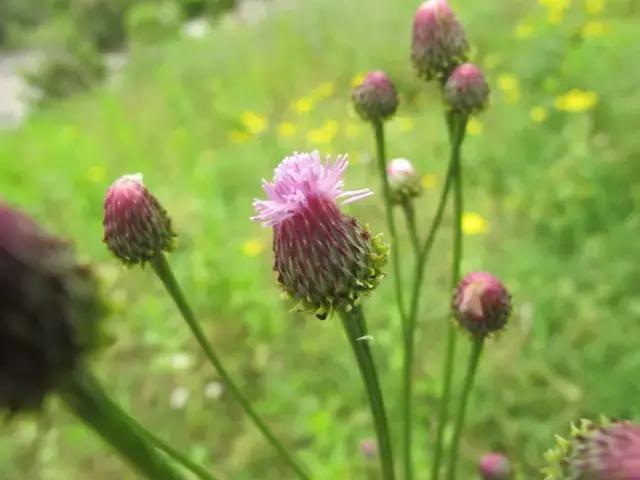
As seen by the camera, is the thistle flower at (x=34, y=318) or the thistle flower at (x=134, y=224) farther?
the thistle flower at (x=134, y=224)

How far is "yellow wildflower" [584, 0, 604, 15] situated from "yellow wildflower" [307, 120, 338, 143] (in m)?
0.73

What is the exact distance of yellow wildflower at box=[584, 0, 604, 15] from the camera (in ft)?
7.40

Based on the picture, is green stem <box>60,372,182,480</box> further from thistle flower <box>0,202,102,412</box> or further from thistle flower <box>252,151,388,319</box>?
thistle flower <box>252,151,388,319</box>

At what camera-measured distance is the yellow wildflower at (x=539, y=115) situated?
1.83 metres

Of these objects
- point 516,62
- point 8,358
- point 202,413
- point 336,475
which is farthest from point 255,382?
point 8,358

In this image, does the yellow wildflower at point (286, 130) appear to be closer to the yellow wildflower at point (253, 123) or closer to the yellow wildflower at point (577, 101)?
the yellow wildflower at point (253, 123)

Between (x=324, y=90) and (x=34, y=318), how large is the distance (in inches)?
85.2

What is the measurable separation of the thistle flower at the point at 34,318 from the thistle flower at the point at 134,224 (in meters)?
0.23

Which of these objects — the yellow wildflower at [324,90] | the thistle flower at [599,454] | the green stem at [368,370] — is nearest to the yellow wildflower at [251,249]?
the yellow wildflower at [324,90]

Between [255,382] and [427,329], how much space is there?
0.31m

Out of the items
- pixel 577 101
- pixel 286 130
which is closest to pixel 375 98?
pixel 577 101

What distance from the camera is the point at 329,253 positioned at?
46 cm

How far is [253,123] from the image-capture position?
2316 millimetres

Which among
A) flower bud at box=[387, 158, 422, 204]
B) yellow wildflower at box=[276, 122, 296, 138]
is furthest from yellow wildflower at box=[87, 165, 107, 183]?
flower bud at box=[387, 158, 422, 204]
